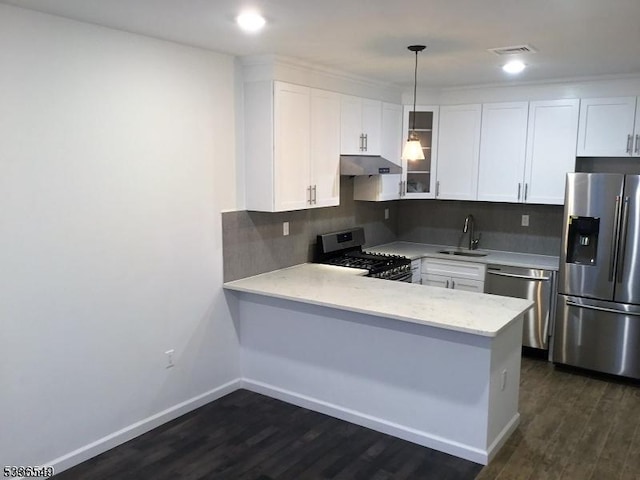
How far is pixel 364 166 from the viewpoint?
14.9ft

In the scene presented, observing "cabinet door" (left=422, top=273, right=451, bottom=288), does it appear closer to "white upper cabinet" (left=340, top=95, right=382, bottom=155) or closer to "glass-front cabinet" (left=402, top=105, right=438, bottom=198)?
"glass-front cabinet" (left=402, top=105, right=438, bottom=198)

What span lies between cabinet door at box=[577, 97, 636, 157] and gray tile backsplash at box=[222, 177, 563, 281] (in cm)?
76

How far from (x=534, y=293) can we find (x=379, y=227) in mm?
1777

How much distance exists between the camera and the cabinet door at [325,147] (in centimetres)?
419

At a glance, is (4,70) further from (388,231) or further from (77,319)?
(388,231)

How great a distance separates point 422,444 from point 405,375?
0.44 m

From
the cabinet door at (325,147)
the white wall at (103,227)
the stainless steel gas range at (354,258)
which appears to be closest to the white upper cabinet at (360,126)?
the cabinet door at (325,147)

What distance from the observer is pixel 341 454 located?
3.24 metres

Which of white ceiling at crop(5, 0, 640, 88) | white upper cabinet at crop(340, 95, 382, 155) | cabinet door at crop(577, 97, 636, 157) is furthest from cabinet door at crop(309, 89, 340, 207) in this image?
cabinet door at crop(577, 97, 636, 157)

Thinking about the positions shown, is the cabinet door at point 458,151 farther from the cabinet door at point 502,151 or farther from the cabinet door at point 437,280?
the cabinet door at point 437,280

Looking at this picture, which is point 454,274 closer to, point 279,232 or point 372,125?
point 372,125

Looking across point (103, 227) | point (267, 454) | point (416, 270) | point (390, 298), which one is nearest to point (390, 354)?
point (390, 298)

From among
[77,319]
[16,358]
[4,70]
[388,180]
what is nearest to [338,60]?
[388,180]

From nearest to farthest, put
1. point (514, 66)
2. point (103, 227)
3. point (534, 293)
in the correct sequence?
1. point (103, 227)
2. point (514, 66)
3. point (534, 293)
